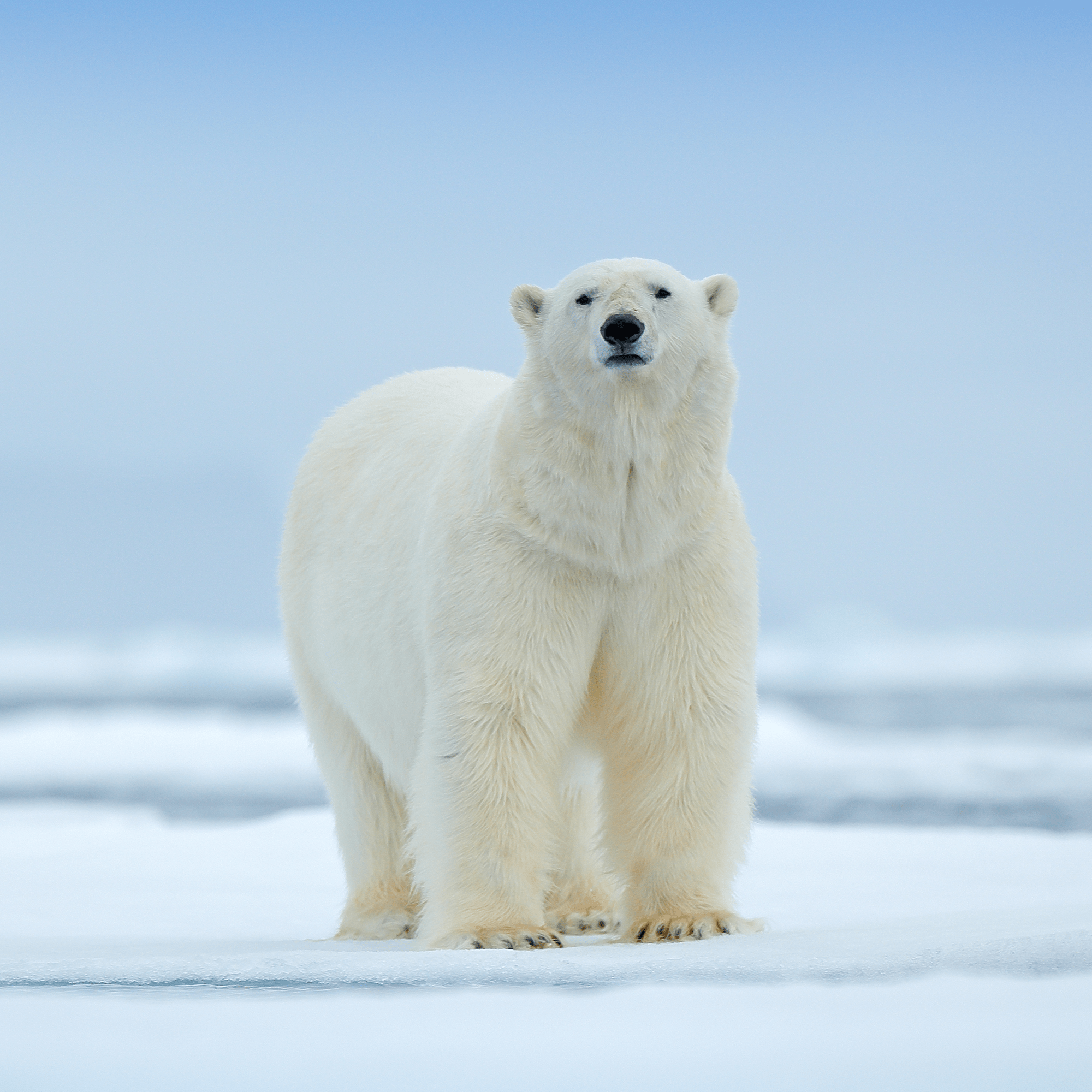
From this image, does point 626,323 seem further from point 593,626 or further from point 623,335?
point 593,626

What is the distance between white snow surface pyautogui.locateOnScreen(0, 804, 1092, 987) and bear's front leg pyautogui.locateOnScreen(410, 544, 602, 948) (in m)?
0.32

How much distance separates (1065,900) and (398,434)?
3.10 metres

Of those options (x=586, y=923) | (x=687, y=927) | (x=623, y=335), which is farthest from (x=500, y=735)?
(x=586, y=923)

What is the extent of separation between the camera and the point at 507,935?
3975 mm

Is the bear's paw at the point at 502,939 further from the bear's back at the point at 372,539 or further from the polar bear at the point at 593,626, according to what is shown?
the bear's back at the point at 372,539

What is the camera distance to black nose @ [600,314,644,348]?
12.6 feet

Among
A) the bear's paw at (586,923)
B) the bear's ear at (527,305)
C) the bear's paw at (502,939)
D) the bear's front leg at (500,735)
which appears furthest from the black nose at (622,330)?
the bear's paw at (586,923)

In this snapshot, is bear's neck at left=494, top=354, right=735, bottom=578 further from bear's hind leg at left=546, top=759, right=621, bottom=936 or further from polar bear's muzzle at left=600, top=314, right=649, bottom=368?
bear's hind leg at left=546, top=759, right=621, bottom=936

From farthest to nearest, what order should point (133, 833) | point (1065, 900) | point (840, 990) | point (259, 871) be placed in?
point (133, 833)
point (259, 871)
point (1065, 900)
point (840, 990)

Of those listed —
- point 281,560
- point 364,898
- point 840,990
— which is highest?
point 281,560

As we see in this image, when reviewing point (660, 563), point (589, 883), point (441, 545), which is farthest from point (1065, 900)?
point (441, 545)

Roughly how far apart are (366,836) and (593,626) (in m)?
1.58

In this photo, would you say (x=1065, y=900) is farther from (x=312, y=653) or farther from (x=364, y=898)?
(x=312, y=653)

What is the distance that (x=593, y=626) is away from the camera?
13.8ft
